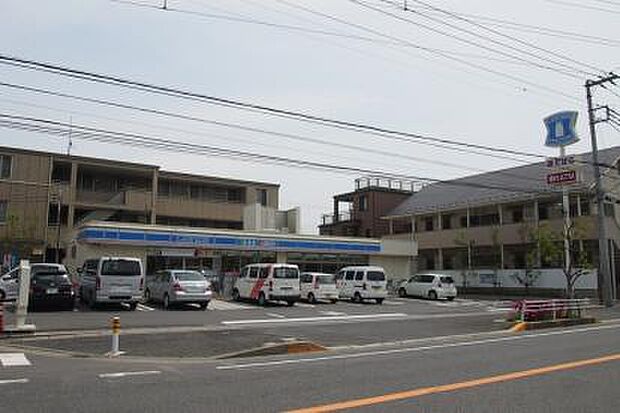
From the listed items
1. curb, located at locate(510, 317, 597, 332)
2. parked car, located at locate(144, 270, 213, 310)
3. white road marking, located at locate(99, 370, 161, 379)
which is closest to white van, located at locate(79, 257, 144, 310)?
parked car, located at locate(144, 270, 213, 310)

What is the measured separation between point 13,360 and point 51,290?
38.3 ft

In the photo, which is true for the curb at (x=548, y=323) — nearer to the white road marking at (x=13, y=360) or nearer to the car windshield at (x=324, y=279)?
the car windshield at (x=324, y=279)

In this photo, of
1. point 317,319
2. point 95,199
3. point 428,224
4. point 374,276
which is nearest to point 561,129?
point 374,276

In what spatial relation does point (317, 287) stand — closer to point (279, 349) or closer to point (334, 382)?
point (279, 349)

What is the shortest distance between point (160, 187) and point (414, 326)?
3446 cm

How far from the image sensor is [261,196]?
183ft

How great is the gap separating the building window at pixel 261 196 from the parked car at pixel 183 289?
28117 mm

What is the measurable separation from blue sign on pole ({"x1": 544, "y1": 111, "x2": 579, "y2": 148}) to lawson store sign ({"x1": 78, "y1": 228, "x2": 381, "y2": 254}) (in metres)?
14.3

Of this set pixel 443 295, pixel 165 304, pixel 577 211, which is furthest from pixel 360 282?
pixel 577 211

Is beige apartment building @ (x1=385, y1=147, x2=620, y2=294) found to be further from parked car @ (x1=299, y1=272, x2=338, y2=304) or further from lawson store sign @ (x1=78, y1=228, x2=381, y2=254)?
parked car @ (x1=299, y1=272, x2=338, y2=304)

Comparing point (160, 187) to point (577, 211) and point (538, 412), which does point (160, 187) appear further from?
point (538, 412)

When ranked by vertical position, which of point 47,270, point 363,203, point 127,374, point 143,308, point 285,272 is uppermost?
point 363,203

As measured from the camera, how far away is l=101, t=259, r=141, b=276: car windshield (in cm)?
2430

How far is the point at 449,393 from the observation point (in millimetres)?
9172
